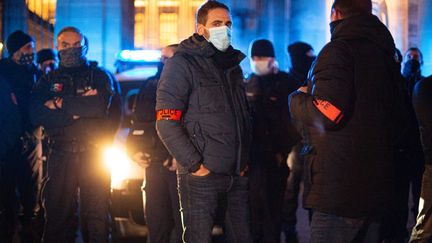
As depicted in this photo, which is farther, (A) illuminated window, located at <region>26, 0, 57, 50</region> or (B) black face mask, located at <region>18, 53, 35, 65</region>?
(A) illuminated window, located at <region>26, 0, 57, 50</region>

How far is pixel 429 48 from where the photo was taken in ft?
34.4

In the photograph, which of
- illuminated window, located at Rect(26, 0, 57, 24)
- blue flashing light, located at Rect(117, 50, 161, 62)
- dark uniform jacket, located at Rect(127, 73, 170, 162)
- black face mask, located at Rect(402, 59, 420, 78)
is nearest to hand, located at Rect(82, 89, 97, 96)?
dark uniform jacket, located at Rect(127, 73, 170, 162)

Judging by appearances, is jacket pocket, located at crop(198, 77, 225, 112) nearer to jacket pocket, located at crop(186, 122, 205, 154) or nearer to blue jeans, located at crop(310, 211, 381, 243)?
jacket pocket, located at crop(186, 122, 205, 154)

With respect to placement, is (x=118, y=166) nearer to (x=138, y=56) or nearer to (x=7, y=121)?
(x=7, y=121)

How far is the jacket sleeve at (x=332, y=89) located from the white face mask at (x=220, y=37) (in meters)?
0.87

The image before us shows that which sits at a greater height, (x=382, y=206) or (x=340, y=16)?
(x=340, y=16)

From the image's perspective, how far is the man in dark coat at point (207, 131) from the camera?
3740 millimetres

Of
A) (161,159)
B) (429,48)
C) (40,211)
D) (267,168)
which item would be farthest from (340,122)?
(429,48)

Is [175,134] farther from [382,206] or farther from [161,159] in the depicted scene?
[161,159]

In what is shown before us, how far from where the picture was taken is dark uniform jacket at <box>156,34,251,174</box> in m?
3.73

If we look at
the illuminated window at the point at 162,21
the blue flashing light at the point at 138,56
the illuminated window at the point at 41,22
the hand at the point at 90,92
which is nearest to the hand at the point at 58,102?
the hand at the point at 90,92

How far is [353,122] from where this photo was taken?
325 centimetres

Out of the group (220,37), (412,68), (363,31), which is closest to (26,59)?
(220,37)

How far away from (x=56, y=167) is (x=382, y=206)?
310 cm
